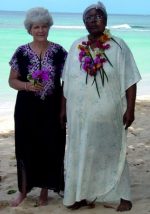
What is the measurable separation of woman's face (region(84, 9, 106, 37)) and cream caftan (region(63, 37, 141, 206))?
0.47ft

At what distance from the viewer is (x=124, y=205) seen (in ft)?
15.6

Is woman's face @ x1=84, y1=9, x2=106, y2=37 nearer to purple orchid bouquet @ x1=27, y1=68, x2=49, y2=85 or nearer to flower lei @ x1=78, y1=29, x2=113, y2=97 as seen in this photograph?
flower lei @ x1=78, y1=29, x2=113, y2=97

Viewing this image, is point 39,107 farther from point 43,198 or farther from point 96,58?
point 43,198

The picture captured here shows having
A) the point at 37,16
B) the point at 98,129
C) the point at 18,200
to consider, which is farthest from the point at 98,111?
the point at 18,200

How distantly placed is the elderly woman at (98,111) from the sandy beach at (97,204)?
175 millimetres

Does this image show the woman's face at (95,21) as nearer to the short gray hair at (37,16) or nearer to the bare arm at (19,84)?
the short gray hair at (37,16)

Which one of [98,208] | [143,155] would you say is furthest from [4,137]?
[98,208]

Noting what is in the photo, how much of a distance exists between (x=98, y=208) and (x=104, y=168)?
0.41 m

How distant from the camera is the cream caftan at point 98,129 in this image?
180 inches

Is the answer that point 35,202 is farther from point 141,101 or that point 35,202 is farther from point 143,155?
point 141,101

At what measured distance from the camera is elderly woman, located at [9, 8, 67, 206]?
15.7 ft

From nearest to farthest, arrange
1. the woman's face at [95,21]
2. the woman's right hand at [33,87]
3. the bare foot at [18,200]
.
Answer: the woman's face at [95,21] → the woman's right hand at [33,87] → the bare foot at [18,200]

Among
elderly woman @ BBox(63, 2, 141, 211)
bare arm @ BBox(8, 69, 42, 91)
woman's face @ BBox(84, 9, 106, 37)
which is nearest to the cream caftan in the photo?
elderly woman @ BBox(63, 2, 141, 211)

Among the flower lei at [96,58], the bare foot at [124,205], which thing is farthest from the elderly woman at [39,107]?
the bare foot at [124,205]
